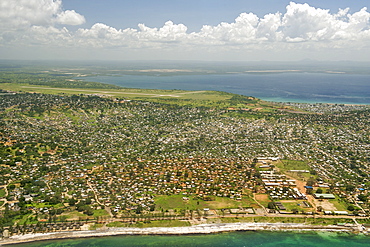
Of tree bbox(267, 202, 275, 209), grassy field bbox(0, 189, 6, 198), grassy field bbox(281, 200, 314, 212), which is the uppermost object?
grassy field bbox(0, 189, 6, 198)

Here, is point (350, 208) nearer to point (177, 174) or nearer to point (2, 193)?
point (177, 174)

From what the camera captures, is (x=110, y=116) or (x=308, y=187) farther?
(x=110, y=116)

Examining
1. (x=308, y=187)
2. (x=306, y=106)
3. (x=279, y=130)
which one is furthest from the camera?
(x=306, y=106)

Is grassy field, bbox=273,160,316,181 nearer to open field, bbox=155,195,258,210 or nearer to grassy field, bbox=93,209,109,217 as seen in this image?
open field, bbox=155,195,258,210

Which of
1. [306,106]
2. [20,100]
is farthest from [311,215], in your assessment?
[20,100]

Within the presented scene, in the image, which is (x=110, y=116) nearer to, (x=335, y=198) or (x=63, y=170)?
(x=63, y=170)

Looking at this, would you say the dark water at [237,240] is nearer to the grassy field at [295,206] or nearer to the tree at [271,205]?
the grassy field at [295,206]

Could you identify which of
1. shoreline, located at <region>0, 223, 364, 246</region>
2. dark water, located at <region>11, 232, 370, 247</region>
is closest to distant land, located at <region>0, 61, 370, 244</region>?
shoreline, located at <region>0, 223, 364, 246</region>
